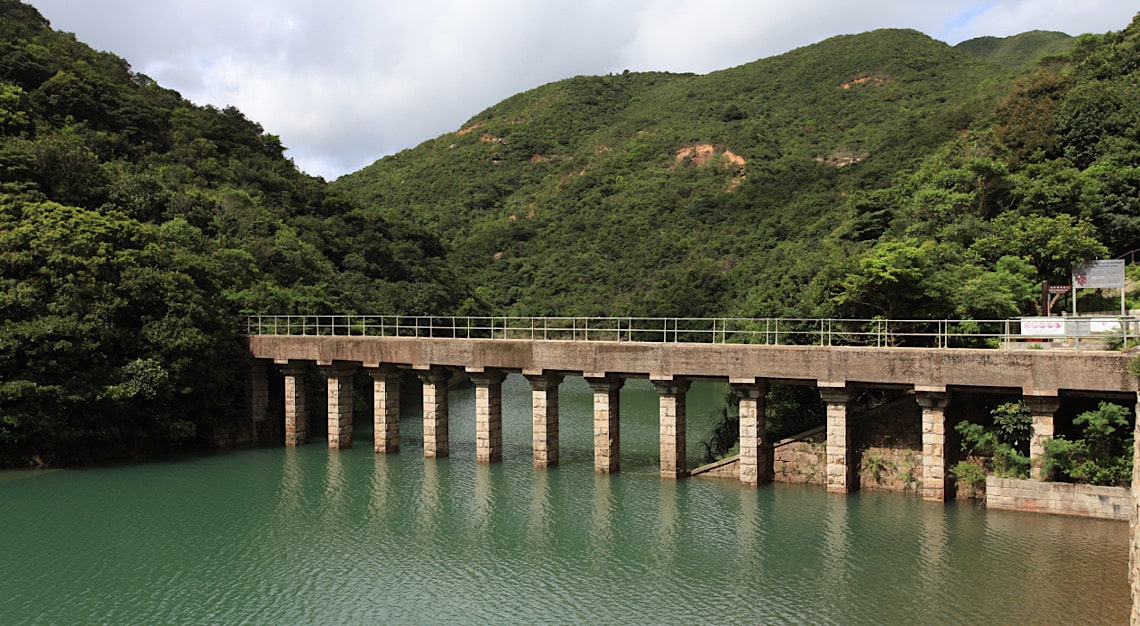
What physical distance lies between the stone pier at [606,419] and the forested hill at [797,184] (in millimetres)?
Result: 8926

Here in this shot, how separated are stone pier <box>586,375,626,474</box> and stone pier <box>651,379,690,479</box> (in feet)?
5.79

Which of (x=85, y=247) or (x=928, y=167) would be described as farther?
(x=928, y=167)

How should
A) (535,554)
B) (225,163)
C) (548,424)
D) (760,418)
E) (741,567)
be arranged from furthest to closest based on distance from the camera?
(225,163)
(548,424)
(760,418)
(535,554)
(741,567)

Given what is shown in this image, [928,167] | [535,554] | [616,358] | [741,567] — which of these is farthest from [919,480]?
[928,167]

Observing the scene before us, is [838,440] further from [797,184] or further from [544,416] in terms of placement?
[797,184]

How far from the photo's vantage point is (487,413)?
32656 millimetres

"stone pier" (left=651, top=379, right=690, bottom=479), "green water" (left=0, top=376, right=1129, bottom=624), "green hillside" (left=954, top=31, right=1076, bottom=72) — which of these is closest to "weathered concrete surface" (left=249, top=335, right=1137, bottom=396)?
"stone pier" (left=651, top=379, right=690, bottom=479)

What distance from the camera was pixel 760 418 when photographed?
2770cm

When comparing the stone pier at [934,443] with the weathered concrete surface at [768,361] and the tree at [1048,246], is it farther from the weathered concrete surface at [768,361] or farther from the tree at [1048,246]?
the tree at [1048,246]

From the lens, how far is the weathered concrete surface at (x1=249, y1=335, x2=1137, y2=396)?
75.6 feet

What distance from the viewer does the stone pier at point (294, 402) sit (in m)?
37.9

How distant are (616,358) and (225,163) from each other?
53796mm

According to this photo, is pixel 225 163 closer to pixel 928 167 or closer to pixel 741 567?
pixel 928 167

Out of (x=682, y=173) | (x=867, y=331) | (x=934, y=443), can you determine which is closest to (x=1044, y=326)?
(x=934, y=443)
